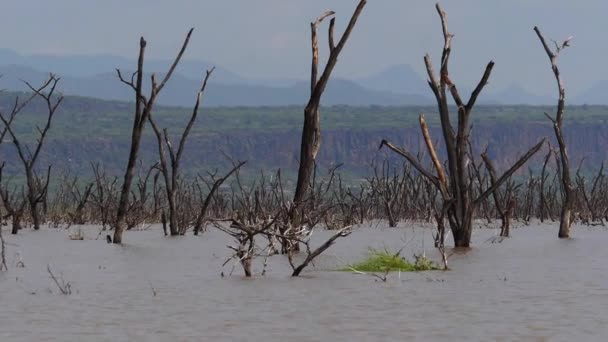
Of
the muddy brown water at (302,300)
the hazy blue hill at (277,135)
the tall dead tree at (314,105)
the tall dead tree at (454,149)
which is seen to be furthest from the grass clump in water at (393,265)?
the hazy blue hill at (277,135)

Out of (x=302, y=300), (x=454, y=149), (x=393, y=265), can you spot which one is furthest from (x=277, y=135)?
(x=302, y=300)

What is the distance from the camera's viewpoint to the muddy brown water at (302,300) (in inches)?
346

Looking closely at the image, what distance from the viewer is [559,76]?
1962 cm

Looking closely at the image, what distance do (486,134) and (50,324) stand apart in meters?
95.3

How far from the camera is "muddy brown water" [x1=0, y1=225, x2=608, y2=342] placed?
8797 millimetres

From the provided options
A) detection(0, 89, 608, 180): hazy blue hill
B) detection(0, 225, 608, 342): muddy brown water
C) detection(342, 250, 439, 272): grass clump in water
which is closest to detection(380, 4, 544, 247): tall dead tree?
detection(0, 225, 608, 342): muddy brown water

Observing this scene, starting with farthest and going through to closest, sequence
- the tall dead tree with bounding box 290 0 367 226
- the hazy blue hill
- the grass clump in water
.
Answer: the hazy blue hill → the tall dead tree with bounding box 290 0 367 226 → the grass clump in water

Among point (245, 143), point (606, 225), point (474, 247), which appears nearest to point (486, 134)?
point (245, 143)

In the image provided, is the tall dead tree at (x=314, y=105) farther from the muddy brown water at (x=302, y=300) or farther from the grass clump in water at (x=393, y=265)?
the grass clump in water at (x=393, y=265)

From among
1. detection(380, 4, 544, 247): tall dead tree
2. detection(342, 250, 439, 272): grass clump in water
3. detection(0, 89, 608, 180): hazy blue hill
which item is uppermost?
detection(380, 4, 544, 247): tall dead tree

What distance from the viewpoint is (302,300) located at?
1084cm

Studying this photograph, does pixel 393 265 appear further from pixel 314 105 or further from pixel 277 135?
pixel 277 135

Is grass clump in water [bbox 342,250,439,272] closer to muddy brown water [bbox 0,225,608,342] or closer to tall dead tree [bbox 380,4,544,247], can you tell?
muddy brown water [bbox 0,225,608,342]

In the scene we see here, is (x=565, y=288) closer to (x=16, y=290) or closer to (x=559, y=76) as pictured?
(x=16, y=290)
